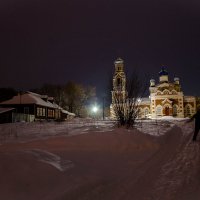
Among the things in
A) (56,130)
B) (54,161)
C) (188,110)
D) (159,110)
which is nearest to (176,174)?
(54,161)

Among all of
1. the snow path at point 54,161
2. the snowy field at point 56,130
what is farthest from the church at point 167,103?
the snow path at point 54,161

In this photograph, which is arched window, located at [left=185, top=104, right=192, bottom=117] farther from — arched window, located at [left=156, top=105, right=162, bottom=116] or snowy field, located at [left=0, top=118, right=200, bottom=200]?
snowy field, located at [left=0, top=118, right=200, bottom=200]

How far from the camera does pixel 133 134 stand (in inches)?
557

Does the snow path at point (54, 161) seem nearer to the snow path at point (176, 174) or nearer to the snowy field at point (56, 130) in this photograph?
the snow path at point (176, 174)

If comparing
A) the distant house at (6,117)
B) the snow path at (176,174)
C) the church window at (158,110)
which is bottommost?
the snow path at (176,174)

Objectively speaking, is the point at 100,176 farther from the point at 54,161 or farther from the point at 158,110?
the point at 158,110

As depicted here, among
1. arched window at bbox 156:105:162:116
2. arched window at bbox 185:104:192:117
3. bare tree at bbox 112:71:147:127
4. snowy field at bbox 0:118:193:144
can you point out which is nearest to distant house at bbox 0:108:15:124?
snowy field at bbox 0:118:193:144

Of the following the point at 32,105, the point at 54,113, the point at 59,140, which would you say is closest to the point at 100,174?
the point at 59,140

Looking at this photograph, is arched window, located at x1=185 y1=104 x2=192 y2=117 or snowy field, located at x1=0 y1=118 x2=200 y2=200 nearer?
snowy field, located at x1=0 y1=118 x2=200 y2=200

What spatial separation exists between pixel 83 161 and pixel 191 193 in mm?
3831

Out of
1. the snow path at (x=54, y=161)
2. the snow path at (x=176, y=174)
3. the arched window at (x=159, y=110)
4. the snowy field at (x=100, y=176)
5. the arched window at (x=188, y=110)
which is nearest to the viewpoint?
the snowy field at (x=100, y=176)

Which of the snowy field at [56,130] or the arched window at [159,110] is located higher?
the arched window at [159,110]

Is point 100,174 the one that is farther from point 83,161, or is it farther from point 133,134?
point 133,134

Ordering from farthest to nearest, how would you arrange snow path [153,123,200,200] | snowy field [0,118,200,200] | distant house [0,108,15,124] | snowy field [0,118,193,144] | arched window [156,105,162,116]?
arched window [156,105,162,116]
distant house [0,108,15,124]
snowy field [0,118,193,144]
snow path [153,123,200,200]
snowy field [0,118,200,200]
